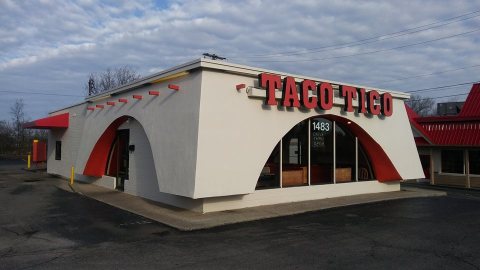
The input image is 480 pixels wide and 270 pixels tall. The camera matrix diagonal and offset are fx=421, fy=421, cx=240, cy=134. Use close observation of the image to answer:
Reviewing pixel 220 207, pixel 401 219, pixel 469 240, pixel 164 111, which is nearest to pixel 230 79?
pixel 164 111

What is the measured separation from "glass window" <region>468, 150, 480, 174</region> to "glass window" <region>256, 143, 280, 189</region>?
17264 millimetres

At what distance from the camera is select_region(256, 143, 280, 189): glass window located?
14.0 m

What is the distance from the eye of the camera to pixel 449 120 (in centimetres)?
2667

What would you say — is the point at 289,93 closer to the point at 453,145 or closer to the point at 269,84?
the point at 269,84

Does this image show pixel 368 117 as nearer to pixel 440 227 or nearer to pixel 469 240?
pixel 440 227

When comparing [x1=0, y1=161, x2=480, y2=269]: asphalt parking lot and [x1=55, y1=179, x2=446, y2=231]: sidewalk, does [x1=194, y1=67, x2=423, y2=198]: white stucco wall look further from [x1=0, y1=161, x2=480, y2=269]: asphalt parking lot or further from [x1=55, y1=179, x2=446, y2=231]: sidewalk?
[x1=0, y1=161, x2=480, y2=269]: asphalt parking lot

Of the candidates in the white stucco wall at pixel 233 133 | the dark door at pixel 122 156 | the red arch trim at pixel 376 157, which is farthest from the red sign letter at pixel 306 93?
the dark door at pixel 122 156

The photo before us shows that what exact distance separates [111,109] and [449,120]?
20753 mm

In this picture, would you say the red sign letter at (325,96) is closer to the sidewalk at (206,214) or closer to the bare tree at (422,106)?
the sidewalk at (206,214)

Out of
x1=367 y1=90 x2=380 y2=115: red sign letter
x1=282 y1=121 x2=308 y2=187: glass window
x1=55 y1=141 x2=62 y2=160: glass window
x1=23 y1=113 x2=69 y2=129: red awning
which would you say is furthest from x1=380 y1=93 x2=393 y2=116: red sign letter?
x1=55 y1=141 x2=62 y2=160: glass window

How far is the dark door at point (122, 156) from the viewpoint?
58.1 ft

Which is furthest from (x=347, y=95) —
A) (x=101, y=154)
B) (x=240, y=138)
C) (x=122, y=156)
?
(x=101, y=154)

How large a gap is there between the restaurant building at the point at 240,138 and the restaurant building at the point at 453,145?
867 centimetres

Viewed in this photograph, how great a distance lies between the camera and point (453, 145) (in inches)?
1012
